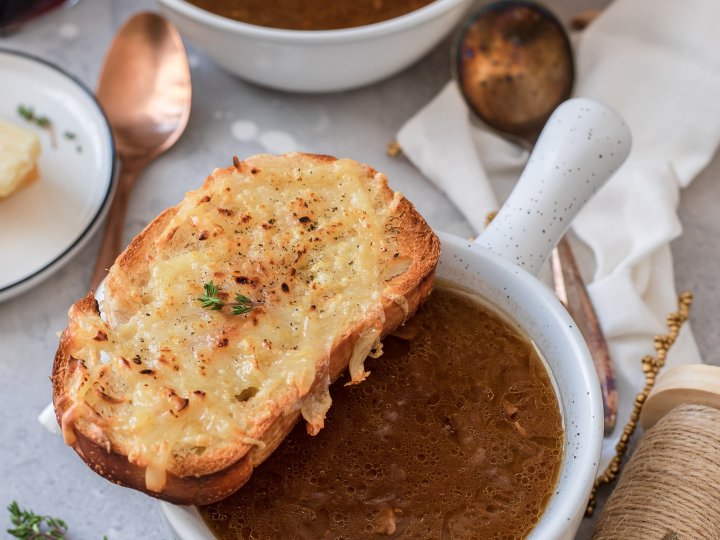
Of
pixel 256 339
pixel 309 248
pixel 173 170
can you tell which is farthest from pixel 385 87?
pixel 256 339

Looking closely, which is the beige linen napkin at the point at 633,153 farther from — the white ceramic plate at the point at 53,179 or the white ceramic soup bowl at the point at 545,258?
the white ceramic plate at the point at 53,179

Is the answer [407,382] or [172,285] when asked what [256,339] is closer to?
[172,285]

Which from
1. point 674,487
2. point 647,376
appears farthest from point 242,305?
point 647,376

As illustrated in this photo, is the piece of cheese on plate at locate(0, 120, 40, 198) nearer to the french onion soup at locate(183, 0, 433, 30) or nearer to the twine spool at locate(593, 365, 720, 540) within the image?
the french onion soup at locate(183, 0, 433, 30)

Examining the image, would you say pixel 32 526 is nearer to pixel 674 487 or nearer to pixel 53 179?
pixel 53 179

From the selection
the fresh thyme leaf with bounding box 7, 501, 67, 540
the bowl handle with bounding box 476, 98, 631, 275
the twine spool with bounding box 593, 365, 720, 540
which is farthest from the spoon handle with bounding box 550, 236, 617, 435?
the fresh thyme leaf with bounding box 7, 501, 67, 540

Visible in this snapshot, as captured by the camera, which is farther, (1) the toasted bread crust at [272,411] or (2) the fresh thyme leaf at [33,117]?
(2) the fresh thyme leaf at [33,117]

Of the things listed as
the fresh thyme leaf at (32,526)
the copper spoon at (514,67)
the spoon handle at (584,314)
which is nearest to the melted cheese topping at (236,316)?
the fresh thyme leaf at (32,526)
